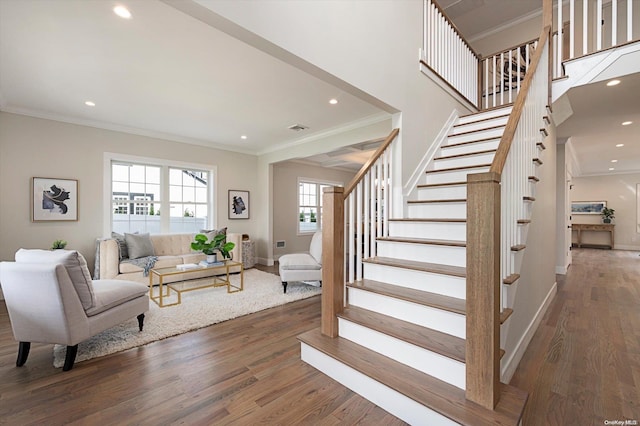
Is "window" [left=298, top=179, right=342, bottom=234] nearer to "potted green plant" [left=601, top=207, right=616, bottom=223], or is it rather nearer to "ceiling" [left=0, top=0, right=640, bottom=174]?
"ceiling" [left=0, top=0, right=640, bottom=174]

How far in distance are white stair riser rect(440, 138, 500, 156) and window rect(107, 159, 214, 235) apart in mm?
4730

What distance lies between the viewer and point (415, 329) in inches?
75.8

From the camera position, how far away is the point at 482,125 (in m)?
3.64

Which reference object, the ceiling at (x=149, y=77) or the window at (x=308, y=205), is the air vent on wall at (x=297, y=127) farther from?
the window at (x=308, y=205)

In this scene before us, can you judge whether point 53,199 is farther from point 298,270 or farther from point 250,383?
point 250,383

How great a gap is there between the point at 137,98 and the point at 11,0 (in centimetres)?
173

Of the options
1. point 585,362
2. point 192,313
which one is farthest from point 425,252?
point 192,313

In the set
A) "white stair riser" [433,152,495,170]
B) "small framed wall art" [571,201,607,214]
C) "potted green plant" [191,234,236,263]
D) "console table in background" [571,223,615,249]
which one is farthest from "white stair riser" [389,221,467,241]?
"small framed wall art" [571,201,607,214]

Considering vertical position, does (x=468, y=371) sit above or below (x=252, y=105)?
below

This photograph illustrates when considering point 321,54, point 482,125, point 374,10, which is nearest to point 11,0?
point 321,54

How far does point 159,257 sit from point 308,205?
413 centimetres

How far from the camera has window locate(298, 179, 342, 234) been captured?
7699 mm

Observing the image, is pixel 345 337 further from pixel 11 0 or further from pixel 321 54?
pixel 11 0

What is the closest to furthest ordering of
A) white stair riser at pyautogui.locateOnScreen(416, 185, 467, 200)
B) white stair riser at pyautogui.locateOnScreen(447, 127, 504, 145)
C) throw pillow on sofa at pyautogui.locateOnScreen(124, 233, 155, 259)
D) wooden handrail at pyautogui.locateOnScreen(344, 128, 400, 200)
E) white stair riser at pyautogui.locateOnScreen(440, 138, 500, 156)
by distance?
1. wooden handrail at pyautogui.locateOnScreen(344, 128, 400, 200)
2. white stair riser at pyautogui.locateOnScreen(416, 185, 467, 200)
3. white stair riser at pyautogui.locateOnScreen(440, 138, 500, 156)
4. white stair riser at pyautogui.locateOnScreen(447, 127, 504, 145)
5. throw pillow on sofa at pyautogui.locateOnScreen(124, 233, 155, 259)
